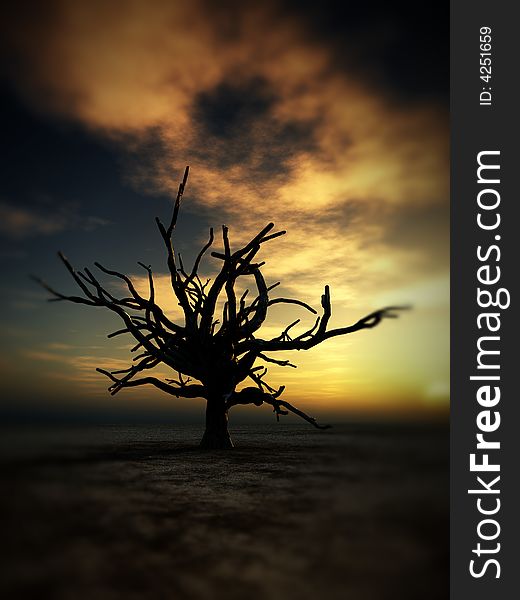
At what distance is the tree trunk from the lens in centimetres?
998

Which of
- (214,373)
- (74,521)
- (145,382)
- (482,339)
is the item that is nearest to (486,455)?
(482,339)

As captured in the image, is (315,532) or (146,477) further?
(146,477)

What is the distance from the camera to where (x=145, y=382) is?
33.7 ft

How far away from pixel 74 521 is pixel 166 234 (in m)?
7.73

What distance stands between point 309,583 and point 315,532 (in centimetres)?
77

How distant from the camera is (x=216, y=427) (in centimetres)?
1007

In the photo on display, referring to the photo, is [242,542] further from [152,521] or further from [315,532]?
[152,521]

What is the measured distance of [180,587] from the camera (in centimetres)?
239

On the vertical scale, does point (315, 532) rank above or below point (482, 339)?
below

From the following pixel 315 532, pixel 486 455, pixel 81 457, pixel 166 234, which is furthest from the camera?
pixel 166 234

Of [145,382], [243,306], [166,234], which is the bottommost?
[145,382]

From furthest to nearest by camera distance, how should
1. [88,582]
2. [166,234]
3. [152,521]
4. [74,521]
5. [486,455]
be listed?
[166,234] < [486,455] < [152,521] < [74,521] < [88,582]

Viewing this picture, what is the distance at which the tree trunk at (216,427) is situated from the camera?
9977mm

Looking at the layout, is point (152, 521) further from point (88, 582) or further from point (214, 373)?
point (214, 373)
